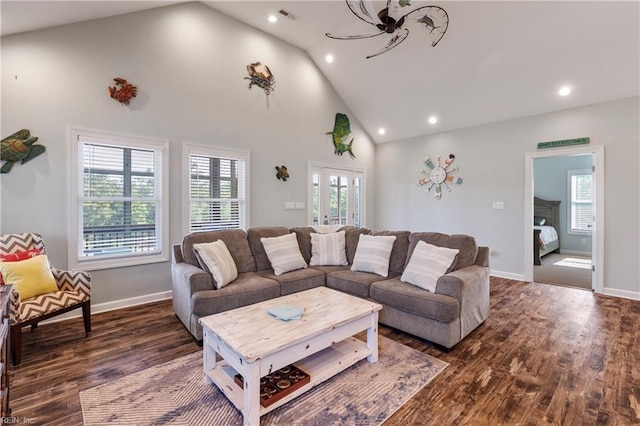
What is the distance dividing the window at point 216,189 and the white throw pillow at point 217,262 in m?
1.34

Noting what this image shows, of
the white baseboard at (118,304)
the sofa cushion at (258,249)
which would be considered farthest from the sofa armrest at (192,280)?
the white baseboard at (118,304)

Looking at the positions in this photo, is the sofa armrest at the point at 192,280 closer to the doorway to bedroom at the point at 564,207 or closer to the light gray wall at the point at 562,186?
the doorway to bedroom at the point at 564,207

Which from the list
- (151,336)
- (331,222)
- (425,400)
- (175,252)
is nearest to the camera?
(425,400)

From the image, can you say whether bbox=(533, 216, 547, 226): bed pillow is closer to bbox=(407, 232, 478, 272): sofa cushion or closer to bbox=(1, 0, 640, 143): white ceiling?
bbox=(1, 0, 640, 143): white ceiling

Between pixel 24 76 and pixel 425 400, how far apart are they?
4.59m

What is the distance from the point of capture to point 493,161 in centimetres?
507

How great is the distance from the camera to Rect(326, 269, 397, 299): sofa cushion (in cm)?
299

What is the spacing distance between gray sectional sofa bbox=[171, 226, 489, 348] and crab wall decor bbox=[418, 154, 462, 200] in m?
2.80

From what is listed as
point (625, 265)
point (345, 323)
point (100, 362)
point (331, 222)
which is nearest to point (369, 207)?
point (331, 222)

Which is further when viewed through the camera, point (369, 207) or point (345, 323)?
point (369, 207)

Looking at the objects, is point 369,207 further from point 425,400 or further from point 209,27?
point 425,400

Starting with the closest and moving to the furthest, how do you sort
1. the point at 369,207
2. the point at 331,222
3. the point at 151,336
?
1. the point at 151,336
2. the point at 331,222
3. the point at 369,207

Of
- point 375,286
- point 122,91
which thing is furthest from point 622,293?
point 122,91

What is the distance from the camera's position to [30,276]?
97.2 inches
